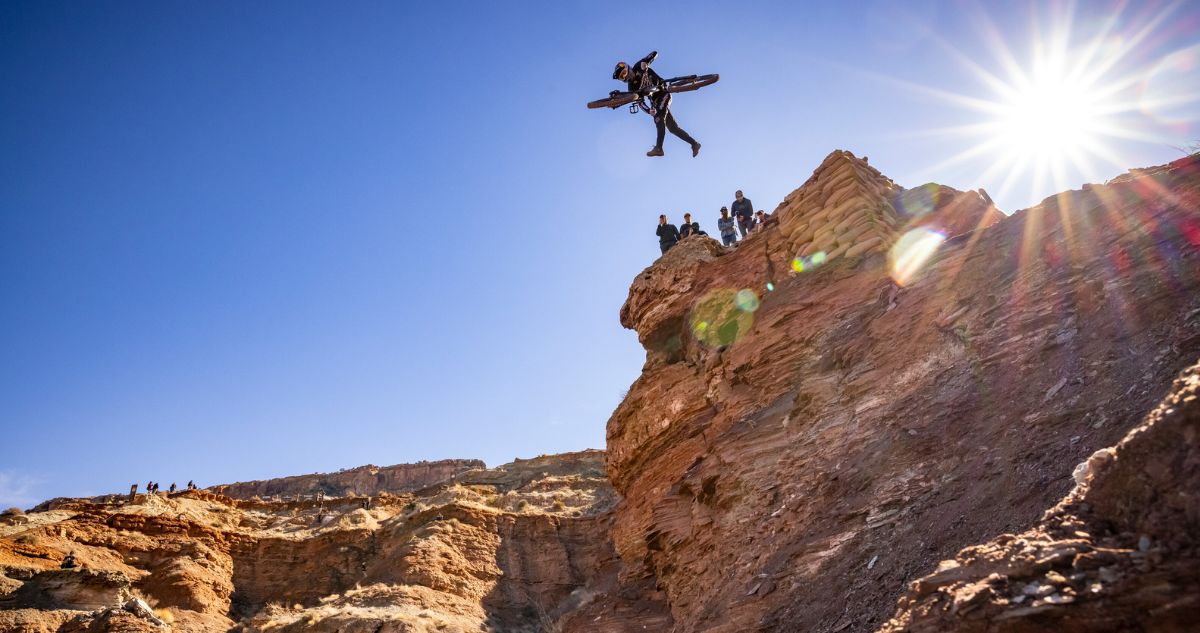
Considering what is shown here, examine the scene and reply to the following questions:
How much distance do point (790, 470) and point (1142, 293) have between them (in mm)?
5442

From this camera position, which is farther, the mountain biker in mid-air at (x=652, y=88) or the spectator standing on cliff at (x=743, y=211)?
the spectator standing on cliff at (x=743, y=211)

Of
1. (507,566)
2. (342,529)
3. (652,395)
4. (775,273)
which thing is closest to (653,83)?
(775,273)

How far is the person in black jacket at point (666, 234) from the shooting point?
2084 cm

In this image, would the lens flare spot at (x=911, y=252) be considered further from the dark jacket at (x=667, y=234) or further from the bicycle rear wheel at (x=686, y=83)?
the dark jacket at (x=667, y=234)

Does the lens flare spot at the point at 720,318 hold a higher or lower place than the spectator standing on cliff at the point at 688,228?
lower

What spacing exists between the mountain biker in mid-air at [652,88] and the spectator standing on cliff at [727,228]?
21.6ft

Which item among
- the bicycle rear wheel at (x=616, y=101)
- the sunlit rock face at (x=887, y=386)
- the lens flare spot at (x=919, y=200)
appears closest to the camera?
the sunlit rock face at (x=887, y=386)

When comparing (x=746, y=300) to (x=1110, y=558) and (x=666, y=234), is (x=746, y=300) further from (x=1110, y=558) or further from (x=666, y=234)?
(x=1110, y=558)

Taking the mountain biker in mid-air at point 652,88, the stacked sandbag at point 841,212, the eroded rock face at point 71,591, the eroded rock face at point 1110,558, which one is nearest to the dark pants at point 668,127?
the mountain biker in mid-air at point 652,88

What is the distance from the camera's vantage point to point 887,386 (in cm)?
1048

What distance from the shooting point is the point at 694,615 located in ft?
37.4

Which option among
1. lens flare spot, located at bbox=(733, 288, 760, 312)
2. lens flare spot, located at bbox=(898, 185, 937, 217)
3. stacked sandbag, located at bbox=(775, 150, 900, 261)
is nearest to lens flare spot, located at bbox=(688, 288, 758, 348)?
lens flare spot, located at bbox=(733, 288, 760, 312)

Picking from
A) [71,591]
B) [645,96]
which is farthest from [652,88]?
[71,591]

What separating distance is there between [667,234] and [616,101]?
8064 mm
